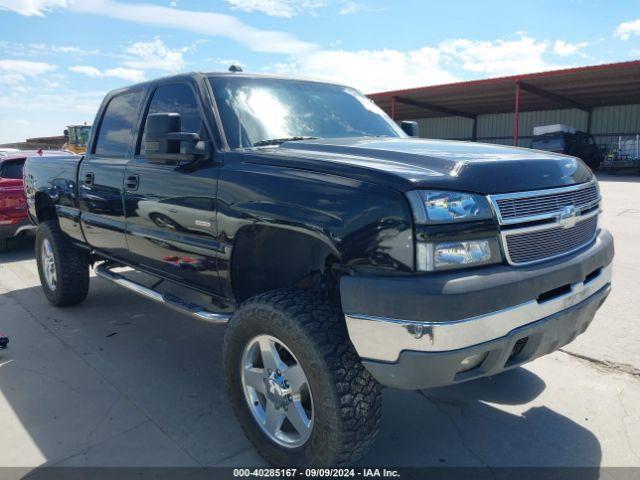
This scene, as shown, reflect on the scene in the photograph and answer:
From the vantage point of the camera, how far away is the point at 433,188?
2227mm

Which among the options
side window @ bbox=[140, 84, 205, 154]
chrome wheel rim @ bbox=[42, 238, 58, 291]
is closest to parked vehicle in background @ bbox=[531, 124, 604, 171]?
chrome wheel rim @ bbox=[42, 238, 58, 291]

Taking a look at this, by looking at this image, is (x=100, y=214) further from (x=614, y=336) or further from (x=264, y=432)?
(x=614, y=336)

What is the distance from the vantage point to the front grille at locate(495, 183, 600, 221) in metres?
2.33

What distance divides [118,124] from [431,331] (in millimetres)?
3449

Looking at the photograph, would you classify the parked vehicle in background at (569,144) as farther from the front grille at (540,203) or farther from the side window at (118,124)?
the front grille at (540,203)

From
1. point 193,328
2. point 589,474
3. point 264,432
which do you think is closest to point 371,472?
point 264,432

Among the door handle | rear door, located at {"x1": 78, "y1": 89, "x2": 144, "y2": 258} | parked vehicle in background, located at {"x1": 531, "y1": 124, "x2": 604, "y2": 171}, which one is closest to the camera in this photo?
the door handle

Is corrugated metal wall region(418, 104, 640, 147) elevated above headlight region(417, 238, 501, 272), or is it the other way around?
corrugated metal wall region(418, 104, 640, 147)

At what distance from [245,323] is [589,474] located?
70.5 inches

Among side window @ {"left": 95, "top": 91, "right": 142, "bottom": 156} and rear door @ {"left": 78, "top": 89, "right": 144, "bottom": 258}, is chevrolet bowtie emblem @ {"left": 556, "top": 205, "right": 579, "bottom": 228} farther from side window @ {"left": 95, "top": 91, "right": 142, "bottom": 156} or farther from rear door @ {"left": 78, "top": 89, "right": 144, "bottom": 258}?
side window @ {"left": 95, "top": 91, "right": 142, "bottom": 156}

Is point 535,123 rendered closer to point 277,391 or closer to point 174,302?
point 174,302

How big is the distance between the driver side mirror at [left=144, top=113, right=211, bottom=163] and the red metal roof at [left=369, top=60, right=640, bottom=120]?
21.2 metres

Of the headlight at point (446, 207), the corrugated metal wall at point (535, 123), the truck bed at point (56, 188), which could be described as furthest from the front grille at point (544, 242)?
the corrugated metal wall at point (535, 123)

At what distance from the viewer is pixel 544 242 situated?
247cm
